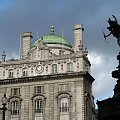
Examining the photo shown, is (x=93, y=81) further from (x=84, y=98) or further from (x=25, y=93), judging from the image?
(x=25, y=93)

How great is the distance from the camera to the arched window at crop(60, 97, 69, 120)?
260 ft

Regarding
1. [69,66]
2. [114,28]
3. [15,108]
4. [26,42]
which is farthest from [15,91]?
[114,28]

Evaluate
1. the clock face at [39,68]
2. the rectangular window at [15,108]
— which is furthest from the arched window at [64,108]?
the rectangular window at [15,108]

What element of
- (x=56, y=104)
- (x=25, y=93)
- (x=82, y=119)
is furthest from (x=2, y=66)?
(x=82, y=119)

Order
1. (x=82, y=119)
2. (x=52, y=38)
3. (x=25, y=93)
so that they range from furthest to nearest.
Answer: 1. (x=52, y=38)
2. (x=25, y=93)
3. (x=82, y=119)

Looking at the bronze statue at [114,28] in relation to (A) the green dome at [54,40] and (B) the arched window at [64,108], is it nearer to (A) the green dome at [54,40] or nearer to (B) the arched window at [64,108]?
(B) the arched window at [64,108]

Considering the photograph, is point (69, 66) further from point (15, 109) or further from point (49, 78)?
point (15, 109)

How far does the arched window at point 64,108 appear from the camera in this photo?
7931 centimetres

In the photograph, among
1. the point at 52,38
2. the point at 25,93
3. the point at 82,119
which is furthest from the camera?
the point at 52,38

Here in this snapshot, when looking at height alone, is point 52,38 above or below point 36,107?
above

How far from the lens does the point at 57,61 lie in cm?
8356

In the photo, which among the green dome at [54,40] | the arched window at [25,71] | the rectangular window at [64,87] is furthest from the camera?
the green dome at [54,40]

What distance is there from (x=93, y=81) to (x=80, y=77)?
21.6ft

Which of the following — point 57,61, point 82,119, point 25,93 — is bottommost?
point 82,119
